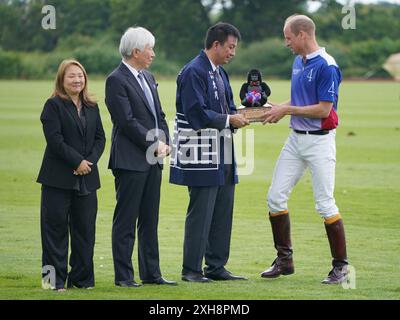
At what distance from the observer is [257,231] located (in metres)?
12.3

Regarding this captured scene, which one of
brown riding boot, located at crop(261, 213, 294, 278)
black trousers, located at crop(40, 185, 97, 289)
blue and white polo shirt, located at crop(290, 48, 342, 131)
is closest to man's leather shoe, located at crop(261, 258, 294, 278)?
brown riding boot, located at crop(261, 213, 294, 278)

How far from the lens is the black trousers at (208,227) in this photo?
8953mm

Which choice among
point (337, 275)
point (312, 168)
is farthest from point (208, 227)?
point (337, 275)

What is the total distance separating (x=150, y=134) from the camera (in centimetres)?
860

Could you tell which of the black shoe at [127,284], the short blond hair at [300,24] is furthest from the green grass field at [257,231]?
the short blond hair at [300,24]

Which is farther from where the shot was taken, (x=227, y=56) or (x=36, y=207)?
(x=36, y=207)

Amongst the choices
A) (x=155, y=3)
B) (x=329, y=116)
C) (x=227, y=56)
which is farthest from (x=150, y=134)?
(x=155, y=3)

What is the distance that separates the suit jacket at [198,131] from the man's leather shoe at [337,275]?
46.8 inches

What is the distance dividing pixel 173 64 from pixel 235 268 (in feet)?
212

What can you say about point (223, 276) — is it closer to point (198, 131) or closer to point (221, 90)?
point (198, 131)
